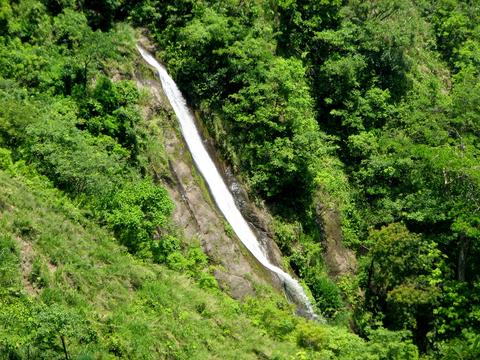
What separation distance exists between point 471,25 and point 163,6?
24821mm

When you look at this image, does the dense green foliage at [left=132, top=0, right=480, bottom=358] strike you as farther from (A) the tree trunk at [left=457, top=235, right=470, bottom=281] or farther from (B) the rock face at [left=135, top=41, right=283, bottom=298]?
(B) the rock face at [left=135, top=41, right=283, bottom=298]

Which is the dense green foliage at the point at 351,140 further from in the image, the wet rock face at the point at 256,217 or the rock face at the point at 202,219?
the rock face at the point at 202,219

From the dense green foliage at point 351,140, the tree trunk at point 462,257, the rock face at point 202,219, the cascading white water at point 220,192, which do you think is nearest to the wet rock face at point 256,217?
the rock face at point 202,219

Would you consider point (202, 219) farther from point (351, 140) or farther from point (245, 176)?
point (351, 140)

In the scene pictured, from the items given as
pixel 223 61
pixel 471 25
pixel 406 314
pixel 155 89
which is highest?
pixel 471 25

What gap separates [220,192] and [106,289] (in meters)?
9.47

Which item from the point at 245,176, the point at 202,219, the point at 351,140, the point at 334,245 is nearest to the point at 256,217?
the point at 245,176

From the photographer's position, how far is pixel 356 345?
58.7ft

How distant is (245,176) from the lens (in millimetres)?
25328

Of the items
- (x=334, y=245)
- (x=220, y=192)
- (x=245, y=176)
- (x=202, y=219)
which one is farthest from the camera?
(x=334, y=245)

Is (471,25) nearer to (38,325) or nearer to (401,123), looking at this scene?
(401,123)

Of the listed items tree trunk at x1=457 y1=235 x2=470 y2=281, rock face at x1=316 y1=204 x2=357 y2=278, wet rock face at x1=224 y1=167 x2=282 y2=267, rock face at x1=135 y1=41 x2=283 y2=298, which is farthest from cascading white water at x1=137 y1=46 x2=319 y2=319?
tree trunk at x1=457 y1=235 x2=470 y2=281

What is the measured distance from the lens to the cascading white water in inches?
891

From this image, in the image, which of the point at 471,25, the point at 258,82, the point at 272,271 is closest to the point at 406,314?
the point at 272,271
